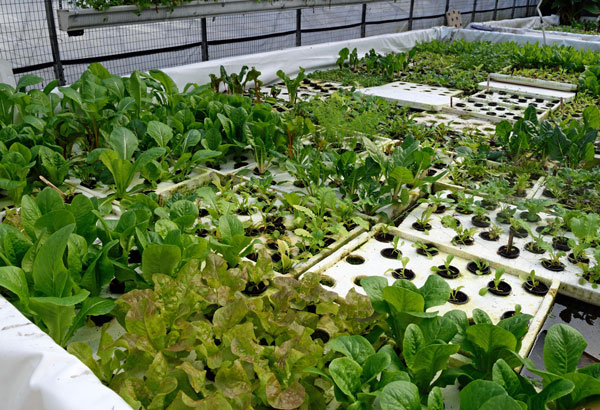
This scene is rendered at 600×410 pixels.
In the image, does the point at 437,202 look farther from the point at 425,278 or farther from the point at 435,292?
the point at 435,292

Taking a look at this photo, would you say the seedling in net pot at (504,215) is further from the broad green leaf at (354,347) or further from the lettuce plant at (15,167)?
the lettuce plant at (15,167)

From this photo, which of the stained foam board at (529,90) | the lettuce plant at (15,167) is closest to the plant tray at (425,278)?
the lettuce plant at (15,167)

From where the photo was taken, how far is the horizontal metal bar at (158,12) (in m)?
3.06

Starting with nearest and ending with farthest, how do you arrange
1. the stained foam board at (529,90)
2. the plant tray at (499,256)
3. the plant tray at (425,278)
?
the plant tray at (425,278) < the plant tray at (499,256) < the stained foam board at (529,90)

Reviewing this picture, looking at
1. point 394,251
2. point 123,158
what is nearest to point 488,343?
point 394,251

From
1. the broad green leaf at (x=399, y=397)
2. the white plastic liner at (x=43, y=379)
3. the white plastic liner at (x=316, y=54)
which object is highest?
the white plastic liner at (x=316, y=54)

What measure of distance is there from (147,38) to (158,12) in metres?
0.96

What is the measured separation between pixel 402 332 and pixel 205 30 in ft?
11.3

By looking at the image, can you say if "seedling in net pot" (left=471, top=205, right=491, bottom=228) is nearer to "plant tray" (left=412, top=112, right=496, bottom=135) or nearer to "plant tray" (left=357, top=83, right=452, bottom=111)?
"plant tray" (left=412, top=112, right=496, bottom=135)

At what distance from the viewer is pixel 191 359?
1.29 meters

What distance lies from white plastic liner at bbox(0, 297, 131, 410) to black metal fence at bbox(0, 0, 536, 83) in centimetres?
266

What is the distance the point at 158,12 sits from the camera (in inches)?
137

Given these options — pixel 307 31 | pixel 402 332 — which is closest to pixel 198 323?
pixel 402 332

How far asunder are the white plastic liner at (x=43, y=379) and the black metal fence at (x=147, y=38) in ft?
8.73
